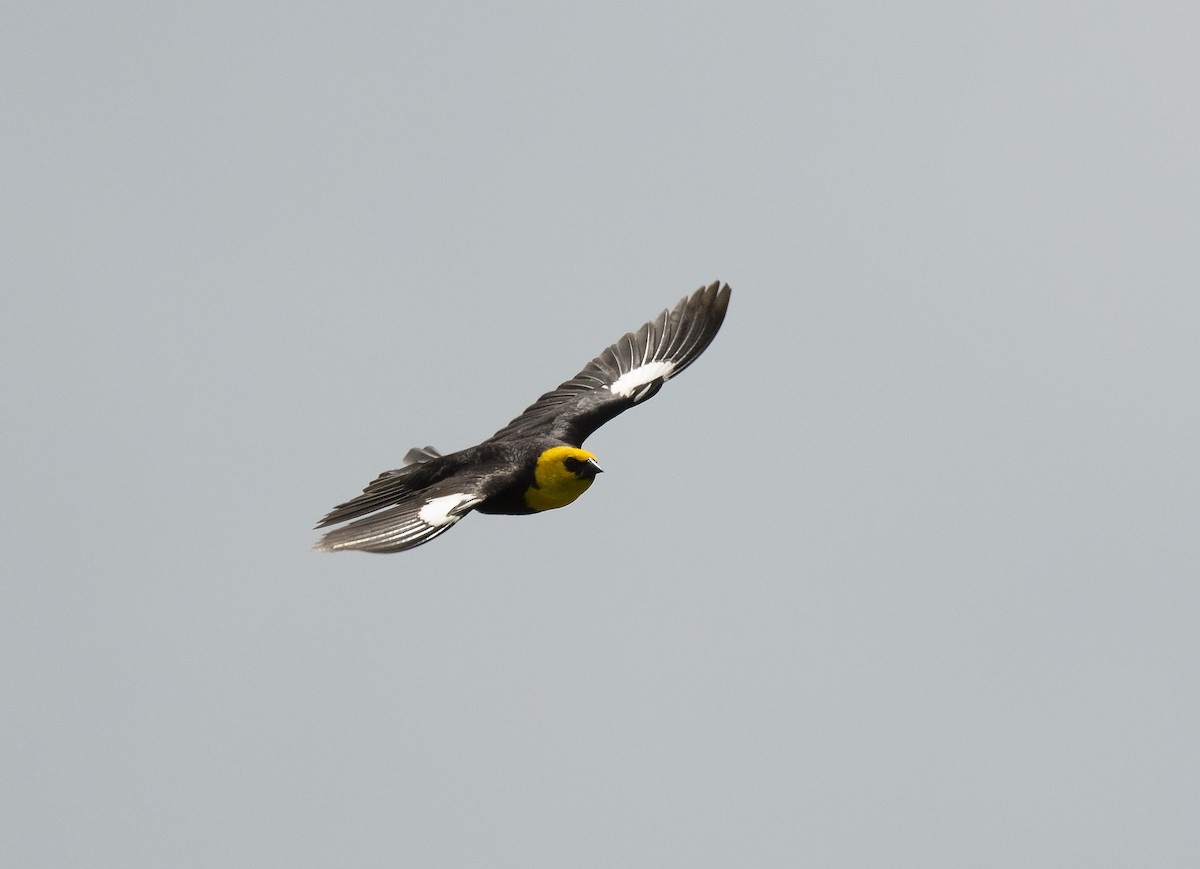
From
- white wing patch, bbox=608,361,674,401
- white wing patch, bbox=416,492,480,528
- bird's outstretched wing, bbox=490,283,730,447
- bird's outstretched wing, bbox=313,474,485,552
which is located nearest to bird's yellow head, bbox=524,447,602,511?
bird's outstretched wing, bbox=313,474,485,552

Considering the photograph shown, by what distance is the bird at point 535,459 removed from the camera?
16750 millimetres

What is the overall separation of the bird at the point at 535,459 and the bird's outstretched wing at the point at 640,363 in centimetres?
1

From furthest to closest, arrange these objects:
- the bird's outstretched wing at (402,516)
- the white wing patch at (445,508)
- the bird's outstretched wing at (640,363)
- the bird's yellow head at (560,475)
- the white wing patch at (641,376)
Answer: the white wing patch at (641,376)
the bird's outstretched wing at (640,363)
the bird's yellow head at (560,475)
the white wing patch at (445,508)
the bird's outstretched wing at (402,516)

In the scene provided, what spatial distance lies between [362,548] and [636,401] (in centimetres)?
534

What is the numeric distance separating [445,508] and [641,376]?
4.93 metres

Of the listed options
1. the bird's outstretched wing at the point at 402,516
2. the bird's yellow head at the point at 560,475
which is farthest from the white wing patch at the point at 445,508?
the bird's yellow head at the point at 560,475

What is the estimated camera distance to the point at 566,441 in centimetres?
1931

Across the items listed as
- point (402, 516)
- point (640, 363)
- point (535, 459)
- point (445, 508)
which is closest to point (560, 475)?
point (535, 459)

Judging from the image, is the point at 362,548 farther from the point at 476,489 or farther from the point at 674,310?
the point at 674,310

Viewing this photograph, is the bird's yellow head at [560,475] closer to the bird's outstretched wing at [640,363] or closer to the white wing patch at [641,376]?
the bird's outstretched wing at [640,363]

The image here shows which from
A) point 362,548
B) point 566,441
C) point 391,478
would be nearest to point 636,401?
point 566,441

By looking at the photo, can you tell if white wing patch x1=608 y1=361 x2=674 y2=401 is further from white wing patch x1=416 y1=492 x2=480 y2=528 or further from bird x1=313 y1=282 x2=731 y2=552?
white wing patch x1=416 y1=492 x2=480 y2=528

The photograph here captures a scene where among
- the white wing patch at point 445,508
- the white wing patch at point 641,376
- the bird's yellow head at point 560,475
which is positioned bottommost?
the white wing patch at point 445,508

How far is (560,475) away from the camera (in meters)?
17.9
